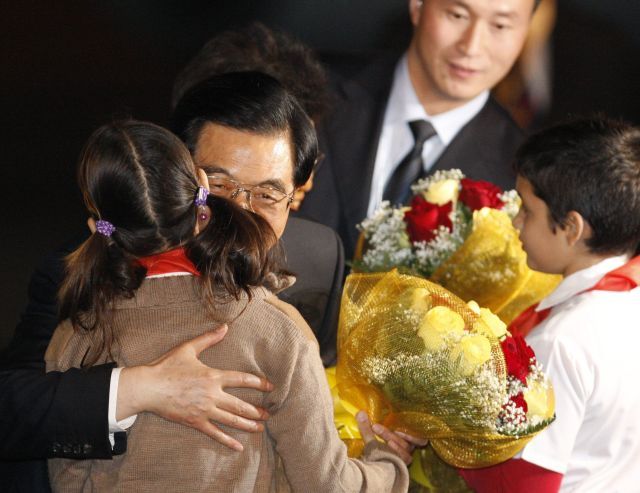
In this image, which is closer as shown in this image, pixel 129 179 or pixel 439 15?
pixel 129 179

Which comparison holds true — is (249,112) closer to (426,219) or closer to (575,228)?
(426,219)

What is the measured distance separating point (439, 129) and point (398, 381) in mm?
1624

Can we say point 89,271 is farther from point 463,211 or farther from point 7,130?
point 7,130

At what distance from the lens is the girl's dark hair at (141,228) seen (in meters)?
1.52

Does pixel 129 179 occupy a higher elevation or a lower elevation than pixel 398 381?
higher

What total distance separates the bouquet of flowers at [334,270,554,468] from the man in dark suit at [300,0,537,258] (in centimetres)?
132

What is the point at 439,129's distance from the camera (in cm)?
324

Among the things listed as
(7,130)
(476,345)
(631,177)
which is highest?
(631,177)

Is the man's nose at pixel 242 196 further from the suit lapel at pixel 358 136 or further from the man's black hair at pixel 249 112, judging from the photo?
the suit lapel at pixel 358 136

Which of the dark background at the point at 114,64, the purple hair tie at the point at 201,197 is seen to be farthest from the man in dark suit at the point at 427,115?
the purple hair tie at the point at 201,197

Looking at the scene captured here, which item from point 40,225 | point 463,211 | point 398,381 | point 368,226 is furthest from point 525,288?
point 40,225

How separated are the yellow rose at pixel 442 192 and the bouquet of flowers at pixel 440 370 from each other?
561 millimetres

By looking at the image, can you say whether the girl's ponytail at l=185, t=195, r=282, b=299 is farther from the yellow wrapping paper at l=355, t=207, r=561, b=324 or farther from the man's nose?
the yellow wrapping paper at l=355, t=207, r=561, b=324

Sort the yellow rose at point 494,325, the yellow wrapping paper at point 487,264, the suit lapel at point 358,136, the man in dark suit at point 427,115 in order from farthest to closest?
1. the suit lapel at point 358,136
2. the man in dark suit at point 427,115
3. the yellow wrapping paper at point 487,264
4. the yellow rose at point 494,325
